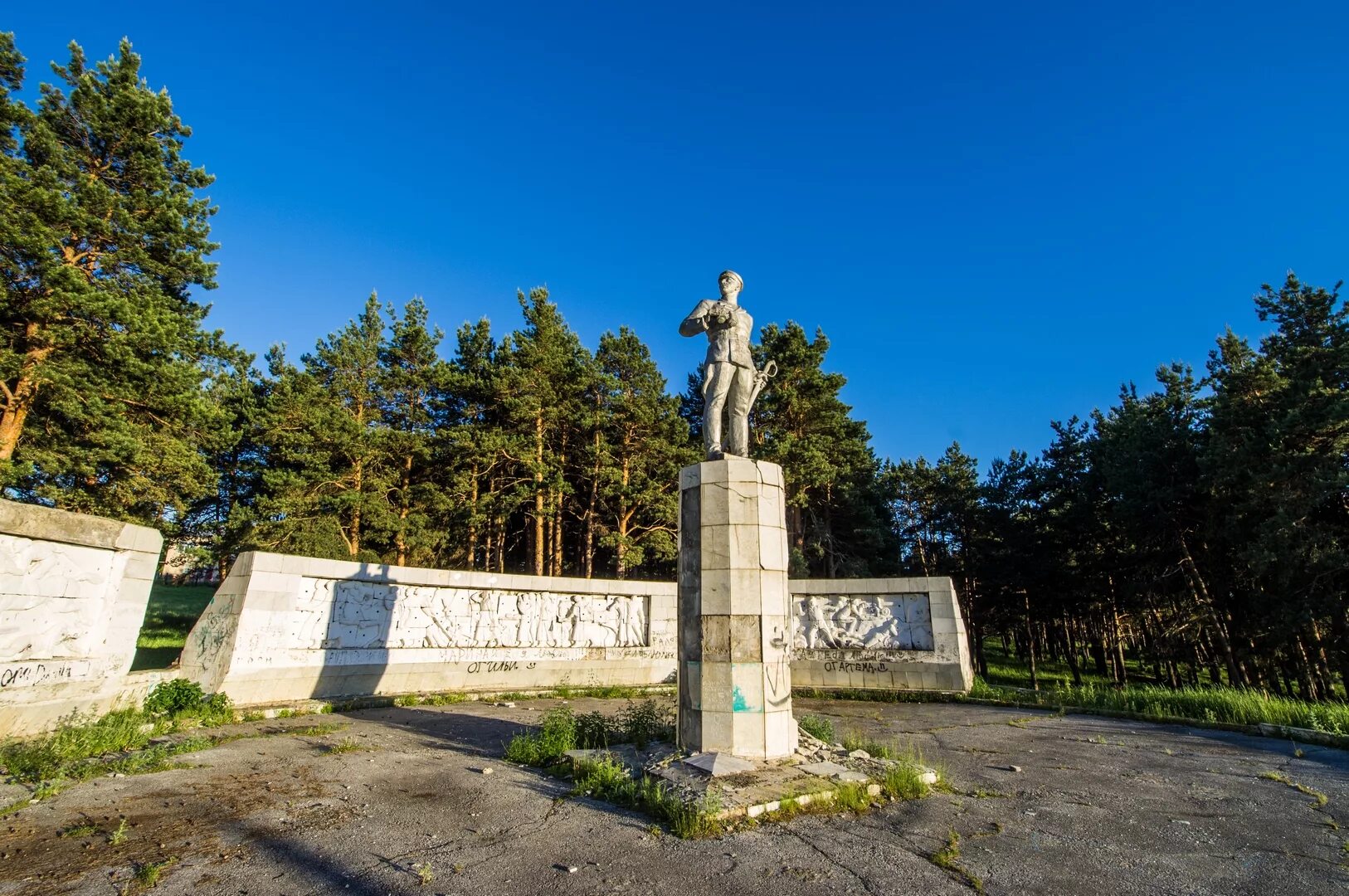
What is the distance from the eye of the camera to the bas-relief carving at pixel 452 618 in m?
11.2

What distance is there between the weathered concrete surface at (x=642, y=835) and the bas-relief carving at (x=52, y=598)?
208cm

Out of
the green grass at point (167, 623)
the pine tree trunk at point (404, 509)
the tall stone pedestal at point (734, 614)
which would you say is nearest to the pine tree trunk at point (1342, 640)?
the tall stone pedestal at point (734, 614)

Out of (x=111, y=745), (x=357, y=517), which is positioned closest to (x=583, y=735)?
(x=111, y=745)

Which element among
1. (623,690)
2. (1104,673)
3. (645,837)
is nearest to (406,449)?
(623,690)

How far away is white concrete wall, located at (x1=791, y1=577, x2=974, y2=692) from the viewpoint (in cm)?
1329

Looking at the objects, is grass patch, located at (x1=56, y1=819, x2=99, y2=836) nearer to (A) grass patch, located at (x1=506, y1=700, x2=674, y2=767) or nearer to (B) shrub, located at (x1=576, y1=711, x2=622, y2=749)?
(A) grass patch, located at (x1=506, y1=700, x2=674, y2=767)

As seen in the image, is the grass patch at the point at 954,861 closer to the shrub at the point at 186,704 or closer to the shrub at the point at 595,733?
the shrub at the point at 595,733

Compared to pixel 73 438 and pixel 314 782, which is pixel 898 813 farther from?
pixel 73 438

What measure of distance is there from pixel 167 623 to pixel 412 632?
2409 centimetres

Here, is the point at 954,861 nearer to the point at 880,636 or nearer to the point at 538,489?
the point at 880,636

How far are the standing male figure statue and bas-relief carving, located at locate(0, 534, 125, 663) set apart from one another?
7.79 meters

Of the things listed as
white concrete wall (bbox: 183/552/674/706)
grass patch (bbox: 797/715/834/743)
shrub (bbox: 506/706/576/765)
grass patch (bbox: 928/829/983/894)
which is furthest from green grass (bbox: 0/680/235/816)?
grass patch (bbox: 797/715/834/743)

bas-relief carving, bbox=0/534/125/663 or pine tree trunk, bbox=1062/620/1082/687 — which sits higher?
bas-relief carving, bbox=0/534/125/663

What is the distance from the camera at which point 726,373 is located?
26.5 feet
